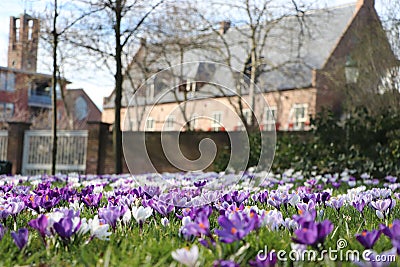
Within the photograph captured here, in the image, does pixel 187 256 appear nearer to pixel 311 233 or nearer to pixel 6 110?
pixel 311 233

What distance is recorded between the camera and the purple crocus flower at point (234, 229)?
1.97 meters

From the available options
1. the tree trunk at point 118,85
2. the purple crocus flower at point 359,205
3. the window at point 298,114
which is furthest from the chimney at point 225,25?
the purple crocus flower at point 359,205

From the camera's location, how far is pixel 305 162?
10242 mm

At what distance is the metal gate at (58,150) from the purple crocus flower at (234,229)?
15742 mm

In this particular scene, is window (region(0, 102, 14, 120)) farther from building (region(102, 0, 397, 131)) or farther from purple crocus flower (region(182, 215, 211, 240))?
purple crocus flower (region(182, 215, 211, 240))

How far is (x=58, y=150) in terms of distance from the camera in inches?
714

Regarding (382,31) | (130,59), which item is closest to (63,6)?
(382,31)

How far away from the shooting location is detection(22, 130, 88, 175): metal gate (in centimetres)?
1750

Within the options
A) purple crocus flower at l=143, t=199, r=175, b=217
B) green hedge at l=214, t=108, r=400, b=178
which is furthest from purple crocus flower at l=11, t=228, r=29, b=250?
green hedge at l=214, t=108, r=400, b=178

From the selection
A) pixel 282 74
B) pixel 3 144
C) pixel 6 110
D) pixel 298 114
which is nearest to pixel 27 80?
pixel 3 144

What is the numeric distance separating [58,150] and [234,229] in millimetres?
16820

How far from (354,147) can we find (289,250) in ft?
27.4

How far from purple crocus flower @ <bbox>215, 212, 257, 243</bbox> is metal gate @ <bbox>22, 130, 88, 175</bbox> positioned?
15742 mm

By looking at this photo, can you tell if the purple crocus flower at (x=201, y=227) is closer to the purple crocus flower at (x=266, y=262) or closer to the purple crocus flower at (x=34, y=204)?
the purple crocus flower at (x=266, y=262)
